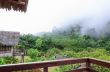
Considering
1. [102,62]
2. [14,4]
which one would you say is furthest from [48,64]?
[14,4]

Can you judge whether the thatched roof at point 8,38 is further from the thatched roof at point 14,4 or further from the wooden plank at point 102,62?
the thatched roof at point 14,4

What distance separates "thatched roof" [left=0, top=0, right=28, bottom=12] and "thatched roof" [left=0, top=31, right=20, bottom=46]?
40.1 feet

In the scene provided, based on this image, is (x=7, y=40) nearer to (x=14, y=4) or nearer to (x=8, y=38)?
(x=8, y=38)

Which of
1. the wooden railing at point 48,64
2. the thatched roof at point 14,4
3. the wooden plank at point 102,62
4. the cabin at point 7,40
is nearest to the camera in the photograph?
the thatched roof at point 14,4

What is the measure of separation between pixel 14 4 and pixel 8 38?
1246cm

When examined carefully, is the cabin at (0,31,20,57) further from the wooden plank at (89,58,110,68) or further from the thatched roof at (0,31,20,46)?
the wooden plank at (89,58,110,68)

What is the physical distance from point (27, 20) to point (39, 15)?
2059 mm

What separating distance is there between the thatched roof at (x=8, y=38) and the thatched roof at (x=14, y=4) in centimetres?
1221

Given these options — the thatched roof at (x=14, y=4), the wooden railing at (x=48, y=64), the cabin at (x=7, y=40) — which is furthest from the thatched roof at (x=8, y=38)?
the thatched roof at (x=14, y=4)

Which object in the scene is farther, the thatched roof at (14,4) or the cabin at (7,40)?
the cabin at (7,40)

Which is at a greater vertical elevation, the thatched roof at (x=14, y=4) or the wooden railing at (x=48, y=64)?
the thatched roof at (x=14, y=4)

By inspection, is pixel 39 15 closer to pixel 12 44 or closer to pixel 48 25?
pixel 48 25

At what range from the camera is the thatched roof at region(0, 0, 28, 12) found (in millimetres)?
2332

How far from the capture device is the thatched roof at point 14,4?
2332mm
